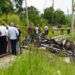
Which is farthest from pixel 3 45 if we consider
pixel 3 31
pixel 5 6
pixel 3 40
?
pixel 5 6

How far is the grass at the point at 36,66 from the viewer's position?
14.5 feet

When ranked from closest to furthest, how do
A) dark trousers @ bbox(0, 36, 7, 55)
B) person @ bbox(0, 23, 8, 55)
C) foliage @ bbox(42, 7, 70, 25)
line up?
foliage @ bbox(42, 7, 70, 25), person @ bbox(0, 23, 8, 55), dark trousers @ bbox(0, 36, 7, 55)

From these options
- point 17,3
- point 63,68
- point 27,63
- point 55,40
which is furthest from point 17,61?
point 17,3

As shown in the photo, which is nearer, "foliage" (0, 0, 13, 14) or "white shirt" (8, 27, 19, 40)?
"white shirt" (8, 27, 19, 40)

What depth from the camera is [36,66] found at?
4.50 meters

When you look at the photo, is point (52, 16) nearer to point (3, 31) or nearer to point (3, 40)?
point (3, 31)

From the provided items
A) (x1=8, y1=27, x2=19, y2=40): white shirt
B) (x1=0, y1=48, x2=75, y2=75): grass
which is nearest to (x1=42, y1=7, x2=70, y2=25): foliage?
(x1=8, y1=27, x2=19, y2=40): white shirt

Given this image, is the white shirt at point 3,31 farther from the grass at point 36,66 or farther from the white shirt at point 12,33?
the grass at point 36,66

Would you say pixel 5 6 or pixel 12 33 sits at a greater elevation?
pixel 5 6

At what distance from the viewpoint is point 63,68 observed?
190 inches

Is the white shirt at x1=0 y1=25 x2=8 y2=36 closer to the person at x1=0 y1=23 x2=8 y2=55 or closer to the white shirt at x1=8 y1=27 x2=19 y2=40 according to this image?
the person at x1=0 y1=23 x2=8 y2=55

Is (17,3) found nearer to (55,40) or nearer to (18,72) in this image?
(55,40)

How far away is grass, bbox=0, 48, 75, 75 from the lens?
174 inches

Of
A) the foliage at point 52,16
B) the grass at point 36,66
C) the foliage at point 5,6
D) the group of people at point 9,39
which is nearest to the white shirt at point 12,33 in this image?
the group of people at point 9,39
